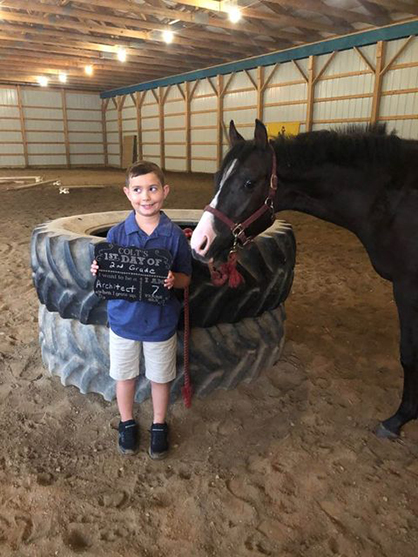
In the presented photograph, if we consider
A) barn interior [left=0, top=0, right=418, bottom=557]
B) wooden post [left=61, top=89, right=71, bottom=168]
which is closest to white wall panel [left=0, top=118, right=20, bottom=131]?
wooden post [left=61, top=89, right=71, bottom=168]

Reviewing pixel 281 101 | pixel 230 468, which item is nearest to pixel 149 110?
pixel 281 101

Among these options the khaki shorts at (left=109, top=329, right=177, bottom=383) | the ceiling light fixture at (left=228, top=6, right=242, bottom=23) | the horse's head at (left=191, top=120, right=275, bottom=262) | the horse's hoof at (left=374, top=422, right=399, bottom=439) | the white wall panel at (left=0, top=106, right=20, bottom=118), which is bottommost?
the horse's hoof at (left=374, top=422, right=399, bottom=439)

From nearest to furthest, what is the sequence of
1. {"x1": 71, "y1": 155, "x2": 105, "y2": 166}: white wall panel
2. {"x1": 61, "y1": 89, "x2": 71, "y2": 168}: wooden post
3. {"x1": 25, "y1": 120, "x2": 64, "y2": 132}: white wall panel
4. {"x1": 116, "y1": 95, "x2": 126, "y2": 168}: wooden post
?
{"x1": 25, "y1": 120, "x2": 64, "y2": 132}: white wall panel < {"x1": 61, "y1": 89, "x2": 71, "y2": 168}: wooden post < {"x1": 116, "y1": 95, "x2": 126, "y2": 168}: wooden post < {"x1": 71, "y1": 155, "x2": 105, "y2": 166}: white wall panel

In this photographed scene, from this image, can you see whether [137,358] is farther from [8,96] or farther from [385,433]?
[8,96]

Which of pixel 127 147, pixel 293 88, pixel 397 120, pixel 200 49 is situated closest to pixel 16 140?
pixel 127 147

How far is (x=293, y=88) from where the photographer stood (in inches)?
540

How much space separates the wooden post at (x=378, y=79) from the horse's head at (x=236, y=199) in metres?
10.8

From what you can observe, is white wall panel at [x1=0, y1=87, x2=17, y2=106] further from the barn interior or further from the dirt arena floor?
the dirt arena floor

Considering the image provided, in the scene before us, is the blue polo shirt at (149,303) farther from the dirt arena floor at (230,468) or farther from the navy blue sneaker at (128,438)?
the dirt arena floor at (230,468)

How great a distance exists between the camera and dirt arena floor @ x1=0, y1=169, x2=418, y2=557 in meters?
1.50

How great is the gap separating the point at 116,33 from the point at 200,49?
387cm

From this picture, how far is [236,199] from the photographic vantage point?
177 cm

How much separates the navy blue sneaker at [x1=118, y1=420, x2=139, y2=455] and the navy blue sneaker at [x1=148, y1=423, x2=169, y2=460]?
79 millimetres

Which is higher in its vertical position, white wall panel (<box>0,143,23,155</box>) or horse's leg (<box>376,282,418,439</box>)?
white wall panel (<box>0,143,23,155</box>)
